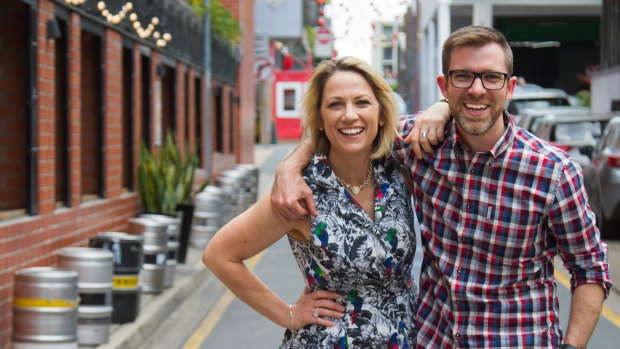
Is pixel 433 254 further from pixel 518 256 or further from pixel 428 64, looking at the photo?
pixel 428 64

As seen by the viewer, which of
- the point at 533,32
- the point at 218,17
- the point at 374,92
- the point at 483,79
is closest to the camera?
the point at 483,79

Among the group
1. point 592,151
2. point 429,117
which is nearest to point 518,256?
point 429,117

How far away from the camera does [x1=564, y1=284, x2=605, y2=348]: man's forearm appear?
329 centimetres

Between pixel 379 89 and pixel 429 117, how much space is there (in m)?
0.23

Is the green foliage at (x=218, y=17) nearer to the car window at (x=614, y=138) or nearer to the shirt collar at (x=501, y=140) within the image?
the car window at (x=614, y=138)

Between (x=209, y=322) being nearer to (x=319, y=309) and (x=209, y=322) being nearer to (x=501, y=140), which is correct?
(x=319, y=309)

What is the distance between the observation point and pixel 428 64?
50.1 m

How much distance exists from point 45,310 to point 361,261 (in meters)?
3.98

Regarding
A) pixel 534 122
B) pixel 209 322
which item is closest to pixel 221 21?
pixel 534 122

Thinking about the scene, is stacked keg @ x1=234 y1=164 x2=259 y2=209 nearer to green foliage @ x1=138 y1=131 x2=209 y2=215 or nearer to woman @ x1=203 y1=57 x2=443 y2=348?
green foliage @ x1=138 y1=131 x2=209 y2=215

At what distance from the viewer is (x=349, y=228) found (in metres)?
3.45

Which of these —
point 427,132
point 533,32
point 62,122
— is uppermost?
point 533,32

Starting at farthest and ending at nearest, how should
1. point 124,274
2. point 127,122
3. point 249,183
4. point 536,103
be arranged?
point 536,103 → point 249,183 → point 127,122 → point 124,274

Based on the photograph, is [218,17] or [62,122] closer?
[62,122]
